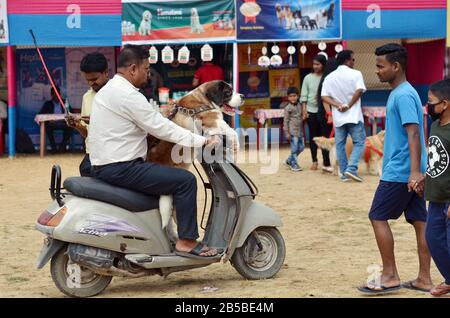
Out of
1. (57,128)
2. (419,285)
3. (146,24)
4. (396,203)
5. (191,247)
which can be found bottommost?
(419,285)

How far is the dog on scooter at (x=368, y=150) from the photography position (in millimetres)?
13203

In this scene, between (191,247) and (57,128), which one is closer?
(191,247)

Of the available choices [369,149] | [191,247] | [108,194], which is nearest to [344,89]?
[369,149]

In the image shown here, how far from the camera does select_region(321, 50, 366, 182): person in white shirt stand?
40.3 ft

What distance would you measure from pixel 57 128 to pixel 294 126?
5.92 m

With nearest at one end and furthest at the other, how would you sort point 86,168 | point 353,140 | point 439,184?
point 439,184, point 86,168, point 353,140

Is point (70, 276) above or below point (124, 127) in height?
below

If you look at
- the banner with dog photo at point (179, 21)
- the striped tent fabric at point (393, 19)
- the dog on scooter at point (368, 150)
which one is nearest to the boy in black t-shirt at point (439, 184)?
the dog on scooter at point (368, 150)

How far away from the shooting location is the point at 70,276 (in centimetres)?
613

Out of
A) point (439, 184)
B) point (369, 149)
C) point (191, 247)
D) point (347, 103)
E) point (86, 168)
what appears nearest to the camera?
point (439, 184)

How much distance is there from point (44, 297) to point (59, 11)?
10759 millimetres

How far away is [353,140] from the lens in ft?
40.8

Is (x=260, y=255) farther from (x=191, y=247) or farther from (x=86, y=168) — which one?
(x=86, y=168)

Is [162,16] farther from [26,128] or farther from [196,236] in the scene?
[196,236]
